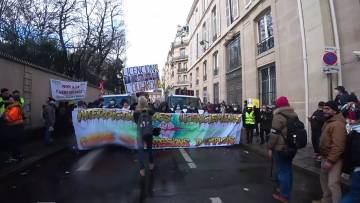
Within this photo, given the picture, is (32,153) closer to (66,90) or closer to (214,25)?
(66,90)

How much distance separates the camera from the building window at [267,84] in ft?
68.7

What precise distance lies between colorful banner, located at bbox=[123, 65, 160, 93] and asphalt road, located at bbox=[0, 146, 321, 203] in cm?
1138

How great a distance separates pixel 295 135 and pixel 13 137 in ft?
24.2

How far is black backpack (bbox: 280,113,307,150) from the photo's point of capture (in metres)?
6.97

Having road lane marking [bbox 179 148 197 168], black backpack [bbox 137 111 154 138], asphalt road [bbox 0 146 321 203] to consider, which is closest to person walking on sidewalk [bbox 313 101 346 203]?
asphalt road [bbox 0 146 321 203]

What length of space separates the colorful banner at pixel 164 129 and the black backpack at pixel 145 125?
4.11 meters

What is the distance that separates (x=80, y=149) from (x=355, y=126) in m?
9.99

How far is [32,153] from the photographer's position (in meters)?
13.0

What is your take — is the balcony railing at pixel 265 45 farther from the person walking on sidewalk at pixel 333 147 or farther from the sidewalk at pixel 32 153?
the person walking on sidewalk at pixel 333 147

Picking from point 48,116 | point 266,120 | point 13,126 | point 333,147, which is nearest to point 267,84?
point 266,120

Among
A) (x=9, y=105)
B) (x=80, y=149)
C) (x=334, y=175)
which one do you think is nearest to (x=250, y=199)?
(x=334, y=175)

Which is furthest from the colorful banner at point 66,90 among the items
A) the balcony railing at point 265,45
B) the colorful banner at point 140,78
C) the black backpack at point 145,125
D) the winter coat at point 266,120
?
the balcony railing at point 265,45

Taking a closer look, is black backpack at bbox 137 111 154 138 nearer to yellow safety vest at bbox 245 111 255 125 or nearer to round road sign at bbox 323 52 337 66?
round road sign at bbox 323 52 337 66

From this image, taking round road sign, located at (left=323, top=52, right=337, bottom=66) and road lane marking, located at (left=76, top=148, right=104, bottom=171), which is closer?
road lane marking, located at (left=76, top=148, right=104, bottom=171)
